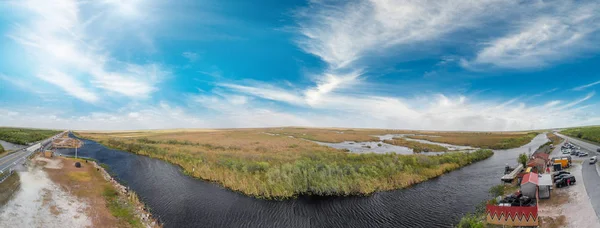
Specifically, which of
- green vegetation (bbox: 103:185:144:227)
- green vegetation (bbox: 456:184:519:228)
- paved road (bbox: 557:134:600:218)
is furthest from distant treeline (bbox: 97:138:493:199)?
paved road (bbox: 557:134:600:218)

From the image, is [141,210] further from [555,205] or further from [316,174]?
[555,205]

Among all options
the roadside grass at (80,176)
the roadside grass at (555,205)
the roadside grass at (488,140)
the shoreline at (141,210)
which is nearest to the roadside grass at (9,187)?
the roadside grass at (80,176)

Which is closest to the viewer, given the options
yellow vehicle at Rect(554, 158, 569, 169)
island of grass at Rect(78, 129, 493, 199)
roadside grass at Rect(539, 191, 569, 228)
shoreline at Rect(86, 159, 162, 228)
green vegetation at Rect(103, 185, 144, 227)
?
→ roadside grass at Rect(539, 191, 569, 228)

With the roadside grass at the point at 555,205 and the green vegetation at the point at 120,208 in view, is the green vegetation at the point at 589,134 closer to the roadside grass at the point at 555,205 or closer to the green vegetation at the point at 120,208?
the roadside grass at the point at 555,205

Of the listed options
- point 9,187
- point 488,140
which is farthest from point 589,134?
point 9,187

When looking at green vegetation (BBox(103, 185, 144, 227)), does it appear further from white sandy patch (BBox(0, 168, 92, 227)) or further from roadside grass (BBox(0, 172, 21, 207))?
roadside grass (BBox(0, 172, 21, 207))

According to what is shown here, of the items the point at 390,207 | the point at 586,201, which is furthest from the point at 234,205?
the point at 586,201
